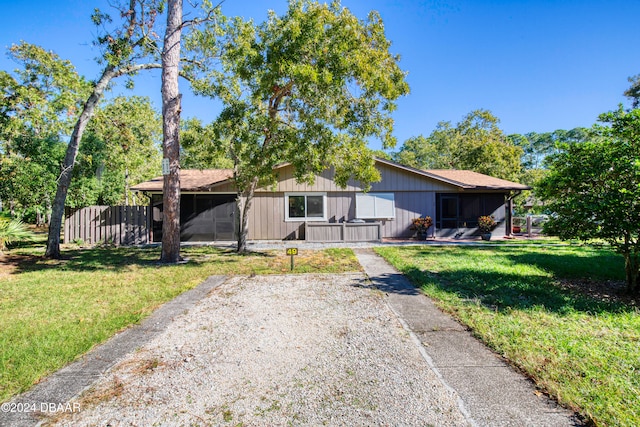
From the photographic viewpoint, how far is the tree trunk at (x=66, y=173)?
924 cm

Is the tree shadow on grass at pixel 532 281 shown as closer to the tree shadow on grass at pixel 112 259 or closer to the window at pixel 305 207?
the tree shadow on grass at pixel 112 259

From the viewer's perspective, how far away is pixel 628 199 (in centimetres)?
450

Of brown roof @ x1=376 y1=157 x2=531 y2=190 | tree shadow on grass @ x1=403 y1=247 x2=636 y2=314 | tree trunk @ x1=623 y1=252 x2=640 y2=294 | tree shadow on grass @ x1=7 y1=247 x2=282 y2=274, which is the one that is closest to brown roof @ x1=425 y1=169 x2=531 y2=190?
brown roof @ x1=376 y1=157 x2=531 y2=190

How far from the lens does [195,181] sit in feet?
48.1

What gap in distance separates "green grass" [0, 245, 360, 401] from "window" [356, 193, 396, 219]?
4.40 metres

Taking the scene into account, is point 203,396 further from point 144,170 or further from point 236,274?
point 144,170

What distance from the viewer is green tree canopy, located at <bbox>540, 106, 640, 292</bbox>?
456 centimetres

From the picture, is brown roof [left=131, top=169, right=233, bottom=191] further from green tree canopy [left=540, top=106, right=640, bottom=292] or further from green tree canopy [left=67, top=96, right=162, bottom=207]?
green tree canopy [left=540, top=106, right=640, bottom=292]

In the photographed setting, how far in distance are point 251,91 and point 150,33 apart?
13.1 ft

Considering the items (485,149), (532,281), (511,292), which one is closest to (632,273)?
(532,281)

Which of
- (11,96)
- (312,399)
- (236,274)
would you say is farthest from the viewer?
(11,96)

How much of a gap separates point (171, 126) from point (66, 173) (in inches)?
166

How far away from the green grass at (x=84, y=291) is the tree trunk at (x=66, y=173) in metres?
0.55

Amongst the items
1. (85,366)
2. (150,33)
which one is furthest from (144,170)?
(85,366)
